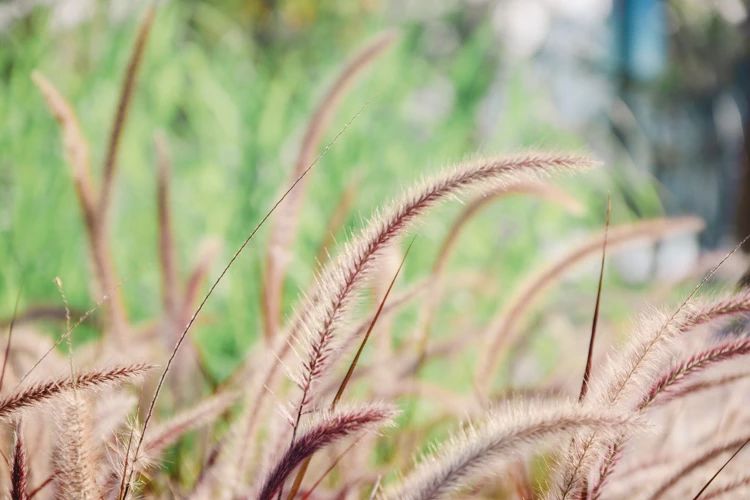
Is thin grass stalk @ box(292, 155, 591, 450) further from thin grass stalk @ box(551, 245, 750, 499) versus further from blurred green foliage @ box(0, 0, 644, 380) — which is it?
blurred green foliage @ box(0, 0, 644, 380)

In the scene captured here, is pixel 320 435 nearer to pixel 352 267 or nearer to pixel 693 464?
pixel 352 267

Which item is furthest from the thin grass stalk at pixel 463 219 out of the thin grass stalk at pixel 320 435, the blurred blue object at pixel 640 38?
the blurred blue object at pixel 640 38

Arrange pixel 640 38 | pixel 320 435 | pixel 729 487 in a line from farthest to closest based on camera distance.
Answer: pixel 640 38 < pixel 729 487 < pixel 320 435

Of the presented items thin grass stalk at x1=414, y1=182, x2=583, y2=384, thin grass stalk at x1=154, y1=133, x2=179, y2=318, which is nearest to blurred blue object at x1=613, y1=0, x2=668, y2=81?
thin grass stalk at x1=414, y1=182, x2=583, y2=384

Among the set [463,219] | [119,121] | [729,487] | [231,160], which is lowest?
[729,487]

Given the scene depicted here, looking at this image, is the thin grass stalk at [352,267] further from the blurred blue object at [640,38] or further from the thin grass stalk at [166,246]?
the blurred blue object at [640,38]

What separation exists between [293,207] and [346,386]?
0.26 metres

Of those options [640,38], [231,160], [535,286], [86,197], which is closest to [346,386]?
[535,286]

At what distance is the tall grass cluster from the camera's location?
0.52m

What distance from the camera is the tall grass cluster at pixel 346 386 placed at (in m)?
0.52

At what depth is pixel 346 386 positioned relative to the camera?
31.9 inches

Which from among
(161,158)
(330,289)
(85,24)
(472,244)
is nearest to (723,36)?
(472,244)

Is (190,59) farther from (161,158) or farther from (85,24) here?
(161,158)

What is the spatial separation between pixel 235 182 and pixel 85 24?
0.87 metres
